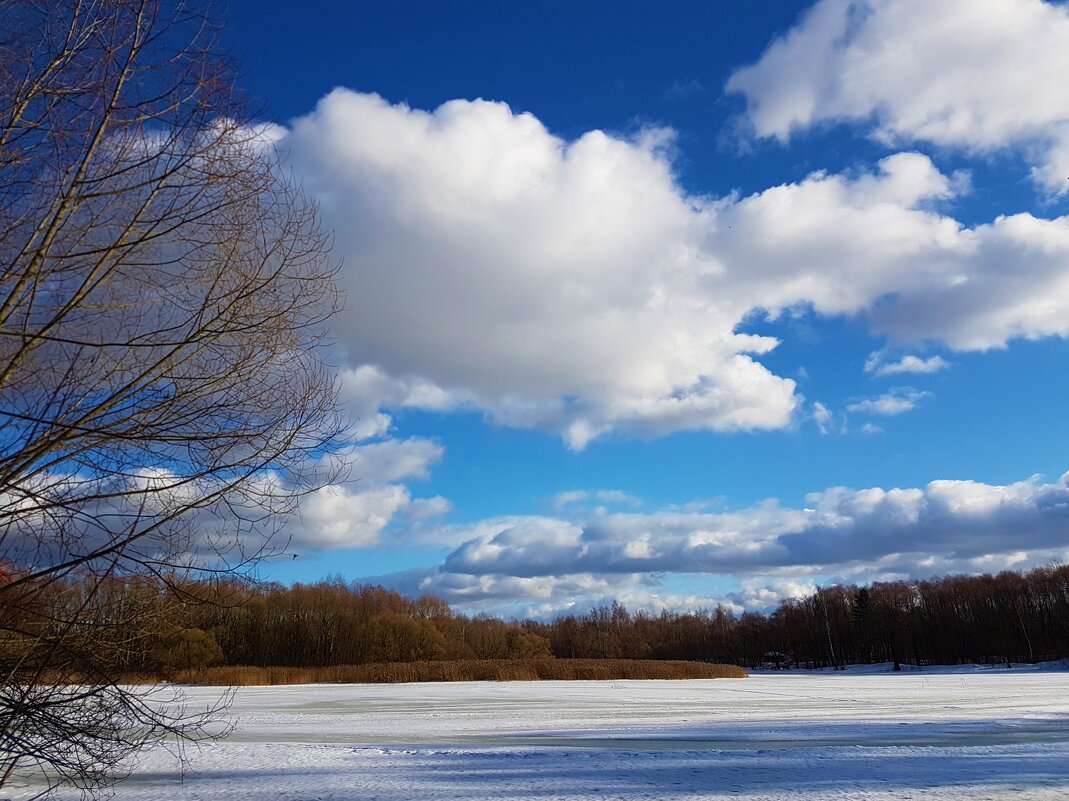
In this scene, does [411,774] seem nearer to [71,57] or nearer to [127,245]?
[127,245]

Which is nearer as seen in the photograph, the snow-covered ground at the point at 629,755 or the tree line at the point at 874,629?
the snow-covered ground at the point at 629,755

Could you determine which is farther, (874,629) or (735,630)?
(735,630)

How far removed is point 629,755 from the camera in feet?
38.3

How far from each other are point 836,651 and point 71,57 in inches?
5059

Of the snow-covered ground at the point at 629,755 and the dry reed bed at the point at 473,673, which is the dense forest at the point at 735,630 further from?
the snow-covered ground at the point at 629,755

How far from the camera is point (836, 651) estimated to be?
117 metres

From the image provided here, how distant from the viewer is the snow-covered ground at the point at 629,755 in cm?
888

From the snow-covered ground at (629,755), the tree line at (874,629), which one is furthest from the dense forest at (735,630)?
the snow-covered ground at (629,755)

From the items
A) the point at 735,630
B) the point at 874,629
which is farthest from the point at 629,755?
the point at 735,630

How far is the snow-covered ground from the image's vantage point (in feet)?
29.1

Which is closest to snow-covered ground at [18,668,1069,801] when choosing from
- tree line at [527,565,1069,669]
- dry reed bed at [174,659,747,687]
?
dry reed bed at [174,659,747,687]

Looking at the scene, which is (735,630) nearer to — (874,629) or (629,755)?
(874,629)

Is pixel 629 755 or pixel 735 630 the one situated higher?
pixel 629 755

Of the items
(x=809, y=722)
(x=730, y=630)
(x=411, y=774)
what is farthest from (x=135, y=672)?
(x=730, y=630)
